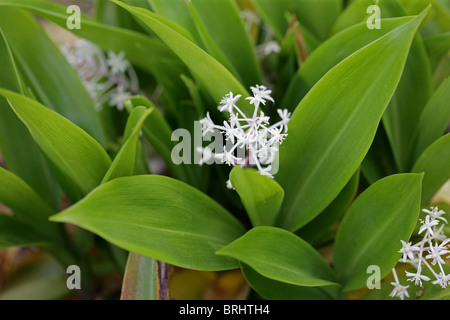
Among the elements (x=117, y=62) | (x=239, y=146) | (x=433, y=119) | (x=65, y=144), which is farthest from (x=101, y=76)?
(x=433, y=119)

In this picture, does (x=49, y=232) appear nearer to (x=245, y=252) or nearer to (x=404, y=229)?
(x=245, y=252)

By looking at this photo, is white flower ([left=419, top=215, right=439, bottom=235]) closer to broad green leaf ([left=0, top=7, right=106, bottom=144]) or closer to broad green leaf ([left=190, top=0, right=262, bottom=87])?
broad green leaf ([left=190, top=0, right=262, bottom=87])

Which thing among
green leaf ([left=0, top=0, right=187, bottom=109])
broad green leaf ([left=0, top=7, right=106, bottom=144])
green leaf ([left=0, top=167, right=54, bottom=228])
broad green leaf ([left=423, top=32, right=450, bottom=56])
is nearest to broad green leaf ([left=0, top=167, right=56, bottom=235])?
green leaf ([left=0, top=167, right=54, bottom=228])

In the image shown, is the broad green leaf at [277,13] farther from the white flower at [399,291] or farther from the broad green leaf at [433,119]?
the white flower at [399,291]

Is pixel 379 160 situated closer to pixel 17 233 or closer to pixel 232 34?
pixel 232 34

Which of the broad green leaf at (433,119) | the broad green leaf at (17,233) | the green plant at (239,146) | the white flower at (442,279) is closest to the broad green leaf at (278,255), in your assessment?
the green plant at (239,146)
